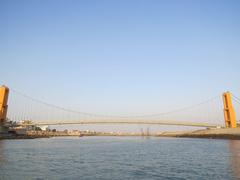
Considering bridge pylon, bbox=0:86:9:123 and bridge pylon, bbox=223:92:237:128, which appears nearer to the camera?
bridge pylon, bbox=0:86:9:123

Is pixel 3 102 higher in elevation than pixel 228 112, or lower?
higher

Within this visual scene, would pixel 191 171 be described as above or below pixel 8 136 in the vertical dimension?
below

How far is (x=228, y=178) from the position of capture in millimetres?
16703

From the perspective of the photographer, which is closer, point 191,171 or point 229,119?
point 191,171

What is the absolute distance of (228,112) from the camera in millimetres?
79375

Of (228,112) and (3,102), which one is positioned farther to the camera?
(228,112)

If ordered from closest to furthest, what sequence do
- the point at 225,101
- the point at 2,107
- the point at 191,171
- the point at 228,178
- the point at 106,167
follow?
the point at 228,178, the point at 191,171, the point at 106,167, the point at 2,107, the point at 225,101

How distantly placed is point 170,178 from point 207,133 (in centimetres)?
7229

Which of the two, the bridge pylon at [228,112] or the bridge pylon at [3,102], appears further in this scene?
the bridge pylon at [228,112]

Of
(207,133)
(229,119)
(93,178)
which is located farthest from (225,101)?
(93,178)

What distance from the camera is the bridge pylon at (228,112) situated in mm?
→ 76887

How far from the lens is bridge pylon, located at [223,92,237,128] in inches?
3027

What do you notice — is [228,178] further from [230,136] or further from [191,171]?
[230,136]

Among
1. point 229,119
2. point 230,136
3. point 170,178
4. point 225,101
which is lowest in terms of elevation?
point 170,178
